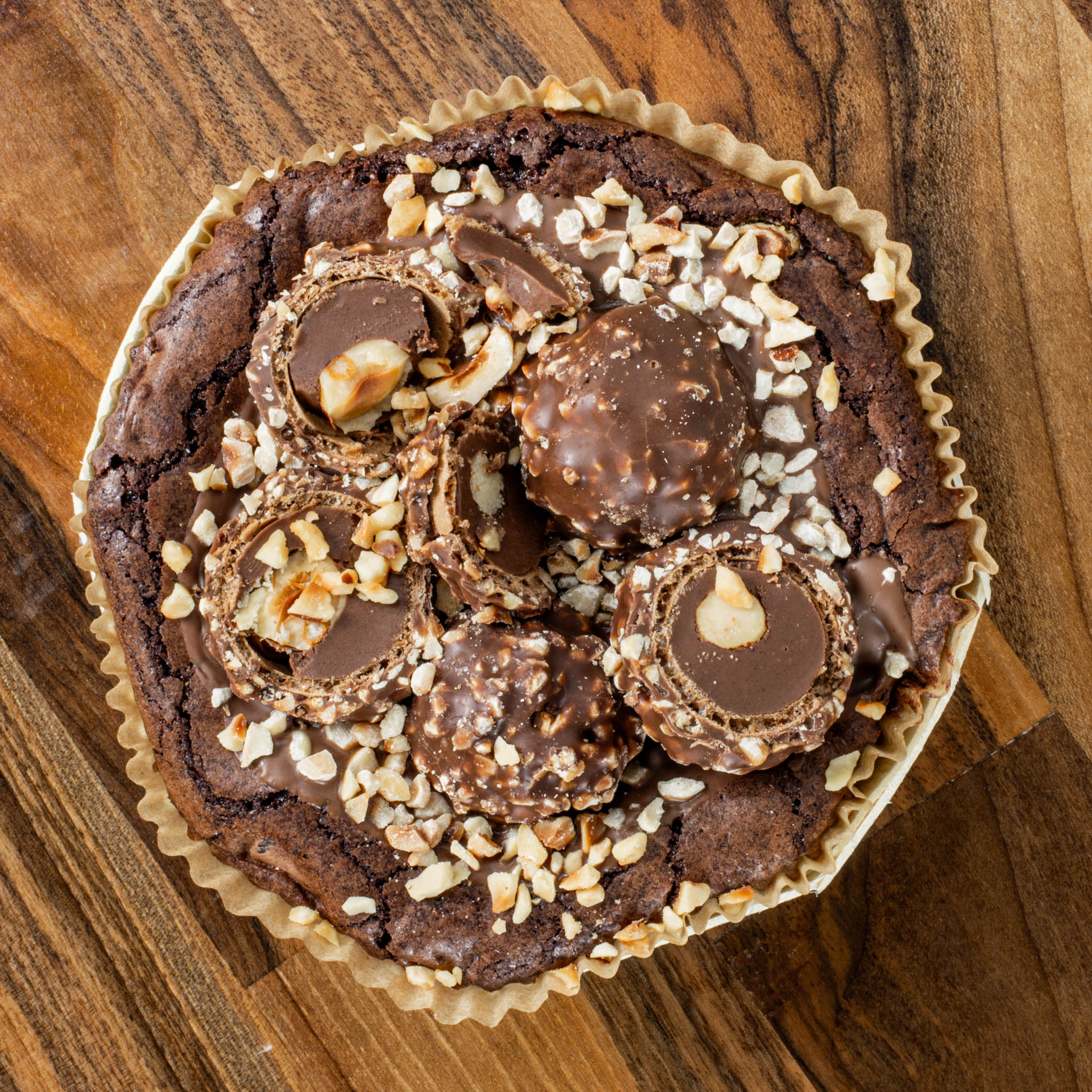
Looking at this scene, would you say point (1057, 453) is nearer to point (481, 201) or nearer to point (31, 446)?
point (481, 201)

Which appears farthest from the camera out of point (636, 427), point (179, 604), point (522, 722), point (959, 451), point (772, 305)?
point (959, 451)

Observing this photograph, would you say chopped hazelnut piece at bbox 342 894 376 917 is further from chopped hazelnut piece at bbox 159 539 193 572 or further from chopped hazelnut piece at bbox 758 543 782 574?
chopped hazelnut piece at bbox 758 543 782 574

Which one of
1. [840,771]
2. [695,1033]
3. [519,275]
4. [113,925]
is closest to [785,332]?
[519,275]

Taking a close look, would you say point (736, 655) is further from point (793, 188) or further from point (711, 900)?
point (793, 188)

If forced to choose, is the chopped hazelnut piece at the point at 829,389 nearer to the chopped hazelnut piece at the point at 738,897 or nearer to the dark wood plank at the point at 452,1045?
the chopped hazelnut piece at the point at 738,897

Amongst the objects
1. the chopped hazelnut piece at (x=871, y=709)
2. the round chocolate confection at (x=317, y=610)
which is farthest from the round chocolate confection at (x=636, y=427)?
the chopped hazelnut piece at (x=871, y=709)
